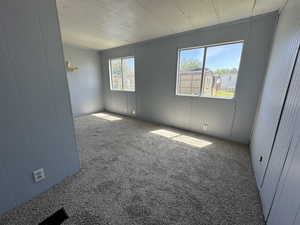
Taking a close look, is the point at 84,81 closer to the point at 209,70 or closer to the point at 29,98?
the point at 29,98

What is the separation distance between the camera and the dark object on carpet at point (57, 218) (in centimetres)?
122

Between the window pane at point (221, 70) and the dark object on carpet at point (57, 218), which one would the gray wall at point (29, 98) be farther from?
the window pane at point (221, 70)

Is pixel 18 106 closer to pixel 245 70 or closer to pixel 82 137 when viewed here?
pixel 82 137

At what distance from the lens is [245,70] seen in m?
2.46

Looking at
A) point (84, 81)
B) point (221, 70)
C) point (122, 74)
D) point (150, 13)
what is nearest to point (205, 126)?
point (221, 70)

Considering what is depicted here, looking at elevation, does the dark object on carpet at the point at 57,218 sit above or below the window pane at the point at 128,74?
below

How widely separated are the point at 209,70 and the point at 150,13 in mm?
1774

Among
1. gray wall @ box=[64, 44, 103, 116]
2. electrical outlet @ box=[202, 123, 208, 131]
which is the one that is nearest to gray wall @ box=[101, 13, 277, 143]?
electrical outlet @ box=[202, 123, 208, 131]

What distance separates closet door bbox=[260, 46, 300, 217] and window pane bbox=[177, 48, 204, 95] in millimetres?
2033

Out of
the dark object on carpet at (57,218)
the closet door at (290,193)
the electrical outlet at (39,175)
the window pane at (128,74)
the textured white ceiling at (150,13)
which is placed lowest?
the dark object on carpet at (57,218)

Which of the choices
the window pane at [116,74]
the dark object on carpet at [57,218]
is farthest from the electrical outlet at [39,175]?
the window pane at [116,74]

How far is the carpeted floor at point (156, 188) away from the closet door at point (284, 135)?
0.35 meters

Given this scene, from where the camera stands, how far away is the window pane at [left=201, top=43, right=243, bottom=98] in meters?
2.58

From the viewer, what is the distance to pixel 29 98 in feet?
4.30
